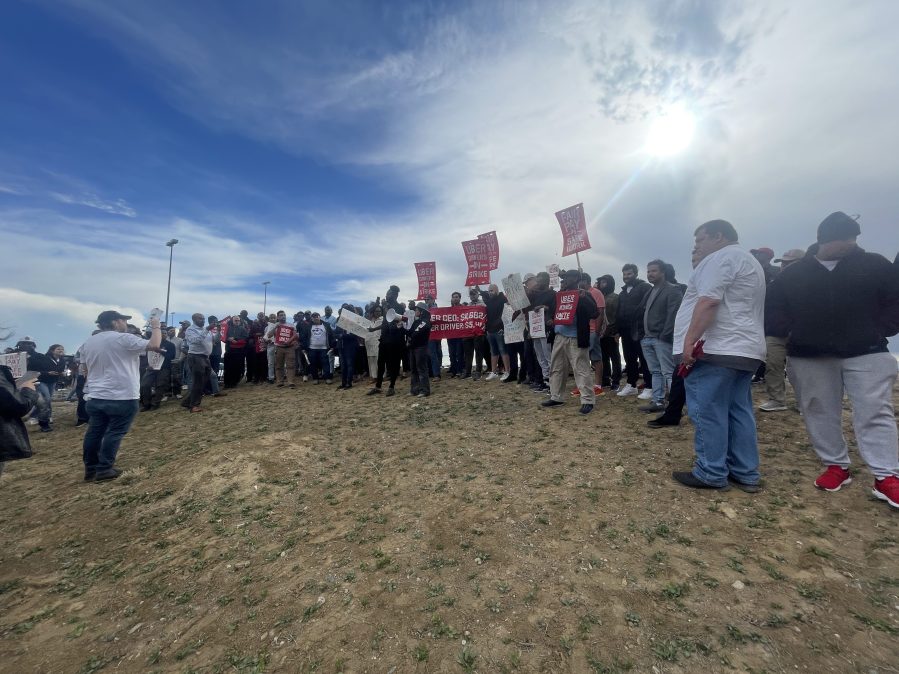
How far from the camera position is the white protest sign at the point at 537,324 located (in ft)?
25.8

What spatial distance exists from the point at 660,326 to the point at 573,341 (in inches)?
51.5

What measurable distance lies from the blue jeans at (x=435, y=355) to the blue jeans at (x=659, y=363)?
6.38 meters

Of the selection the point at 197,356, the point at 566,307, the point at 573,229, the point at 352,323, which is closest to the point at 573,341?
the point at 566,307

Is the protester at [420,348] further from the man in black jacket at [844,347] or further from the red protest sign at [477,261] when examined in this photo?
the man in black jacket at [844,347]

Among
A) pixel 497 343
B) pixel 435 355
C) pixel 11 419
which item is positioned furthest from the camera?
pixel 435 355

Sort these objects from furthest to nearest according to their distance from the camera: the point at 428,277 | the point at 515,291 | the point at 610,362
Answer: the point at 428,277
the point at 515,291
the point at 610,362

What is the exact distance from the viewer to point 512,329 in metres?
9.70

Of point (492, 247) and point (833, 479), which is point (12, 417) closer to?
point (833, 479)

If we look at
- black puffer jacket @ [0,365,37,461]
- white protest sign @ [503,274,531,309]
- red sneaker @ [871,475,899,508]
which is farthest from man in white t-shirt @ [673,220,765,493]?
black puffer jacket @ [0,365,37,461]

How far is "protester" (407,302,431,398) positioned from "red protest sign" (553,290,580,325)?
3.27 m

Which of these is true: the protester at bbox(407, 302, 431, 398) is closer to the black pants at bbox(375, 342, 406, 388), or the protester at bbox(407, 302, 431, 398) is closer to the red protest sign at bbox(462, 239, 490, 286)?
the black pants at bbox(375, 342, 406, 388)

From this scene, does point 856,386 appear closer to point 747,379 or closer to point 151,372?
point 747,379

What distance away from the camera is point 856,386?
135 inches

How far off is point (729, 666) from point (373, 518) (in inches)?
114
